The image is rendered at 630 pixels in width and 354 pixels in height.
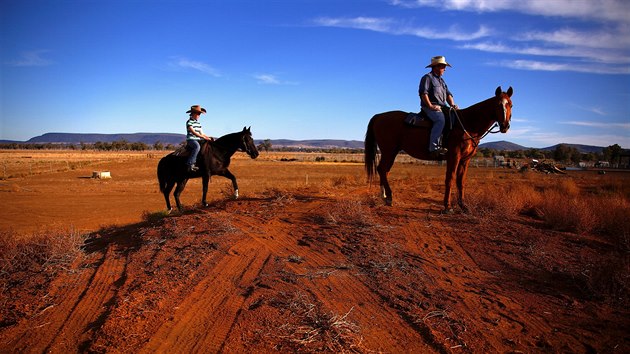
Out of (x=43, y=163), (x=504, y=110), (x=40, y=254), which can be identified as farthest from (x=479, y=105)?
(x=43, y=163)

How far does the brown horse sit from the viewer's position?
795cm

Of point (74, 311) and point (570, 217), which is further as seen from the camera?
point (570, 217)

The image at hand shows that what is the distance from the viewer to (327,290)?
496 cm

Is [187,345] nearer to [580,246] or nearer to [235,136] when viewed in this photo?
[580,246]

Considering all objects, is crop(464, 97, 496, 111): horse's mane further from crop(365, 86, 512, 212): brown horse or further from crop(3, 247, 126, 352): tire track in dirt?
crop(3, 247, 126, 352): tire track in dirt

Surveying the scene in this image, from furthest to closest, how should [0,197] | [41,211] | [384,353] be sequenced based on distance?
1. [0,197]
2. [41,211]
3. [384,353]

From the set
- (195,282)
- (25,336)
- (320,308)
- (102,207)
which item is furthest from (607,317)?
(102,207)

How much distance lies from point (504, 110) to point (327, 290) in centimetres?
523

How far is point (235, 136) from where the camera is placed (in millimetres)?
10859

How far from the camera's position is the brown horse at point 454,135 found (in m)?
7.95

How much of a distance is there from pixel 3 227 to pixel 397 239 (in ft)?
44.4

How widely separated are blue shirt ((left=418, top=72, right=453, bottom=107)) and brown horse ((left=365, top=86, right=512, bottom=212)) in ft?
1.64

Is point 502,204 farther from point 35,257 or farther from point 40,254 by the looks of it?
point 35,257

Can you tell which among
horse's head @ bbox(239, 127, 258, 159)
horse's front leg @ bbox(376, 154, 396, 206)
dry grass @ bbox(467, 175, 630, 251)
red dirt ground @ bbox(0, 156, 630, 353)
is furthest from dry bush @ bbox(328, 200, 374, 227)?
horse's head @ bbox(239, 127, 258, 159)
